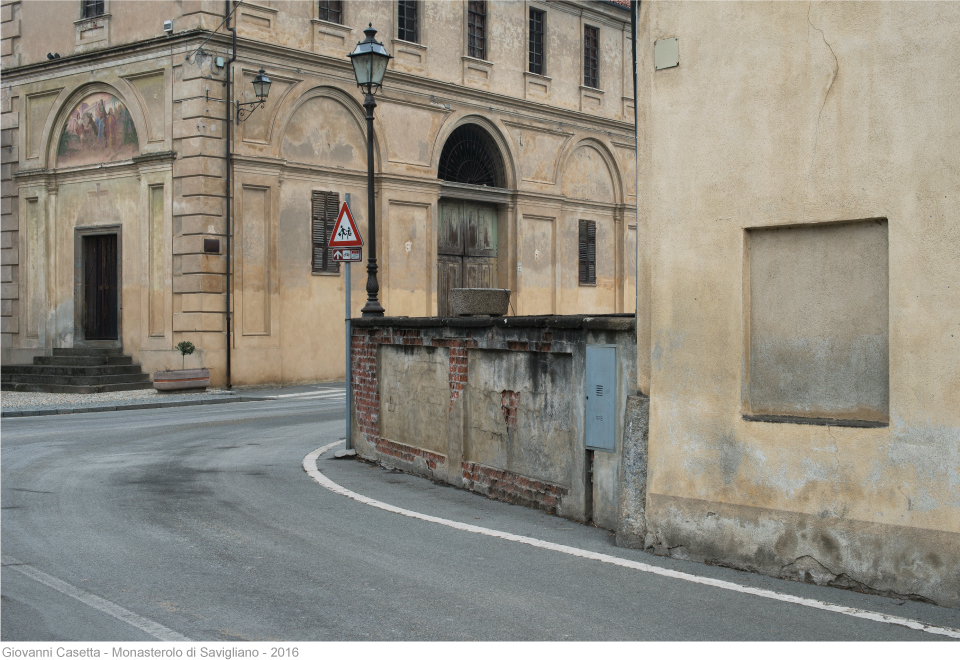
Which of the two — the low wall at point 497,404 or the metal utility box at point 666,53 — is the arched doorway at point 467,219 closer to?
the low wall at point 497,404

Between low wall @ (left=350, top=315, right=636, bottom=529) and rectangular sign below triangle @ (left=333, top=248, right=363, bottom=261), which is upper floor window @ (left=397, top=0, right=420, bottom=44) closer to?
rectangular sign below triangle @ (left=333, top=248, right=363, bottom=261)

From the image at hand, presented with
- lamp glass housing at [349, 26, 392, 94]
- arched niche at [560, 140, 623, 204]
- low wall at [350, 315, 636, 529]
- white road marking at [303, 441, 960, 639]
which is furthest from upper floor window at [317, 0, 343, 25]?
white road marking at [303, 441, 960, 639]

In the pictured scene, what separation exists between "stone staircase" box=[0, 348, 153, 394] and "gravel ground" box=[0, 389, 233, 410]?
33cm

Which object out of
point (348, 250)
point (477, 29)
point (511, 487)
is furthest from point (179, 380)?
point (511, 487)

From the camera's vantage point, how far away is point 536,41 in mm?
31438

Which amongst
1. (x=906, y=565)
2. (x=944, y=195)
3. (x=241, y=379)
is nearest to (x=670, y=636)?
(x=906, y=565)

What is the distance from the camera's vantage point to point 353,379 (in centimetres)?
1305

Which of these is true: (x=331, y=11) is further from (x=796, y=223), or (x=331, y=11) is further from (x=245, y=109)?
(x=796, y=223)

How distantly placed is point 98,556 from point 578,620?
3.40m

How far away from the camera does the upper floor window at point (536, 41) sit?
31266 millimetres

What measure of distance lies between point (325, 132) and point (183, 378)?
23.4ft

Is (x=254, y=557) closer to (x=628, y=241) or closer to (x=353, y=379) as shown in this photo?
(x=353, y=379)

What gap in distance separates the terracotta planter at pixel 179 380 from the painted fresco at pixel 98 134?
560cm

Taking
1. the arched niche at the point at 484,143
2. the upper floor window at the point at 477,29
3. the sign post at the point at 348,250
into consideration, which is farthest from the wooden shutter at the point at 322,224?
the sign post at the point at 348,250
